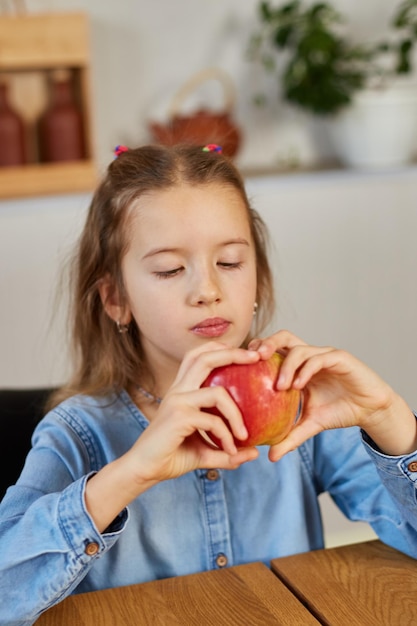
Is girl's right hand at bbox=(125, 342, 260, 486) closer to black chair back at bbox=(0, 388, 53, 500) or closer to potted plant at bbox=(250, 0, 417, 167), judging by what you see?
black chair back at bbox=(0, 388, 53, 500)

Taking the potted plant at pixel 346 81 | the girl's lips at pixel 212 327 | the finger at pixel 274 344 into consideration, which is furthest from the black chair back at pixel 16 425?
the potted plant at pixel 346 81

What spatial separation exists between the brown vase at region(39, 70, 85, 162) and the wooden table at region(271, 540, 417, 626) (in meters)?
1.69

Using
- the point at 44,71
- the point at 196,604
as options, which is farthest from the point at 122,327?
the point at 44,71

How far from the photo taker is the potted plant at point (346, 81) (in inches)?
109

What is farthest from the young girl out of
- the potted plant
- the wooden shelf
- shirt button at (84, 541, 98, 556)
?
the potted plant

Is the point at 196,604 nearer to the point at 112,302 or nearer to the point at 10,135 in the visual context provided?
the point at 112,302

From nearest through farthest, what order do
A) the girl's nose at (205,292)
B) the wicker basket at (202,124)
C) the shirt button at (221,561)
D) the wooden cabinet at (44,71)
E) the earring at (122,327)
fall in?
the girl's nose at (205,292), the shirt button at (221,561), the earring at (122,327), the wooden cabinet at (44,71), the wicker basket at (202,124)

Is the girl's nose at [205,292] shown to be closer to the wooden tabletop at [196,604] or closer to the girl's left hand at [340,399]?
the girl's left hand at [340,399]

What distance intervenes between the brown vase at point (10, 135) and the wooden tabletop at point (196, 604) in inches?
66.6

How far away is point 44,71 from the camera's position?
2715 millimetres

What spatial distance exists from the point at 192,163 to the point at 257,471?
1.41ft

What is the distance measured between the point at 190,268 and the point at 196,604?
40 cm

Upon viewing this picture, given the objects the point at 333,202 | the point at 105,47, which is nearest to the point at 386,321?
the point at 333,202

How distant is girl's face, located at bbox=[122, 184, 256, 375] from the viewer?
1.20m
